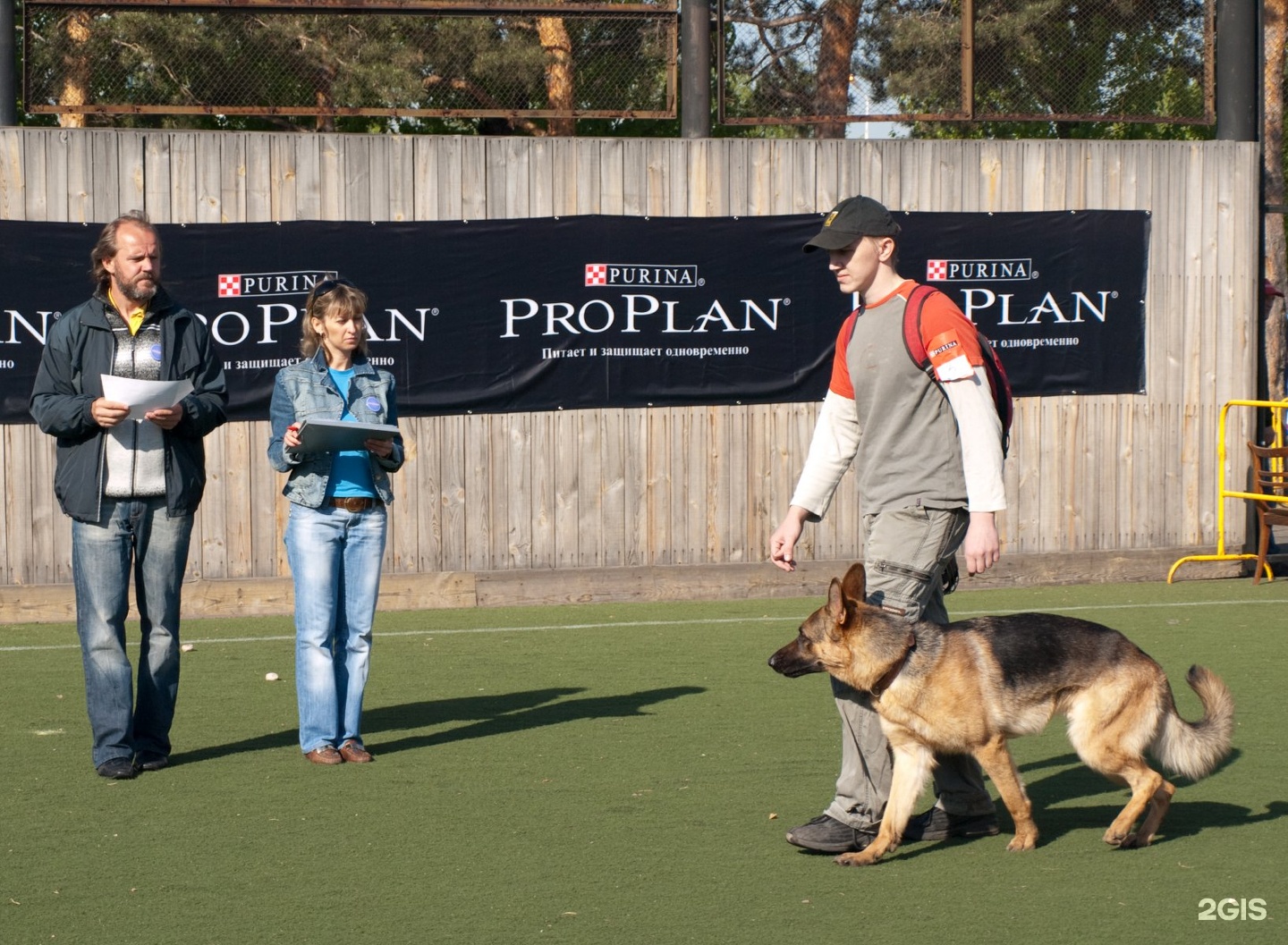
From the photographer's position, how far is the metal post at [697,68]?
39.5ft

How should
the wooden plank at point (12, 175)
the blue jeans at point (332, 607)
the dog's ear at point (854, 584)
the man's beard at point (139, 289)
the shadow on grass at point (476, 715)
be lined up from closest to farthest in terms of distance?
the dog's ear at point (854, 584) < the man's beard at point (139, 289) < the blue jeans at point (332, 607) < the shadow on grass at point (476, 715) < the wooden plank at point (12, 175)

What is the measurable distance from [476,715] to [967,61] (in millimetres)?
6641

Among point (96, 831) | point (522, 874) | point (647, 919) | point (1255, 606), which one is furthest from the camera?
point (1255, 606)

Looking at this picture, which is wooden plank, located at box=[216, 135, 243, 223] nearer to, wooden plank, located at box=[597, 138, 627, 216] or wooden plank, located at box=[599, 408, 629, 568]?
wooden plank, located at box=[597, 138, 627, 216]

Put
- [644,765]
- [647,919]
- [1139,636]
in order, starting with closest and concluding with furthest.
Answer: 1. [647,919]
2. [644,765]
3. [1139,636]

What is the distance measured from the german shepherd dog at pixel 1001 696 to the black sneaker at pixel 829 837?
90 millimetres

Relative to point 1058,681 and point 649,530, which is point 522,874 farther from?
point 649,530

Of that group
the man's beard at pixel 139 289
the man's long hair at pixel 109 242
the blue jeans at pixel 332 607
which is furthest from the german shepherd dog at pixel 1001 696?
the man's long hair at pixel 109 242

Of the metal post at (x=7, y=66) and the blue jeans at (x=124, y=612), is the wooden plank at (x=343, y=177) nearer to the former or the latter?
the metal post at (x=7, y=66)

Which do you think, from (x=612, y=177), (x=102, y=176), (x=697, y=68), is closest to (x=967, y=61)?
(x=697, y=68)

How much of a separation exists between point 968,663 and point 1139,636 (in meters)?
4.88

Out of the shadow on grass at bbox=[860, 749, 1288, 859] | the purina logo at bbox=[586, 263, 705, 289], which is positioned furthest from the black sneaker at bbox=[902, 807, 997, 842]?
the purina logo at bbox=[586, 263, 705, 289]

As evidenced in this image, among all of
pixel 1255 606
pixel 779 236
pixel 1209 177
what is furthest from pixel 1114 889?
pixel 1209 177

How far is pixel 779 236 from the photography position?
12.1m
